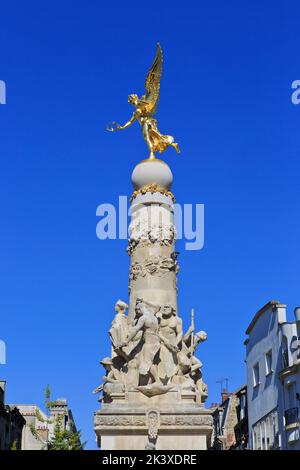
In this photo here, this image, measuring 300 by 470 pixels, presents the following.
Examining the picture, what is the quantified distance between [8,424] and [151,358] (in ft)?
85.7

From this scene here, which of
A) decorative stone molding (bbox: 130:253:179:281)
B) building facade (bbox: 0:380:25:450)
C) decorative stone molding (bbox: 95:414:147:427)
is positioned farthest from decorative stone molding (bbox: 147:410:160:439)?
building facade (bbox: 0:380:25:450)

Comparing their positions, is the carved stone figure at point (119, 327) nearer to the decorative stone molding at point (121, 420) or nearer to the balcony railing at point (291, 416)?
the decorative stone molding at point (121, 420)

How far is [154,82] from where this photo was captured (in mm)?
33312

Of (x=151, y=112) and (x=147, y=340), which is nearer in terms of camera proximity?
(x=147, y=340)

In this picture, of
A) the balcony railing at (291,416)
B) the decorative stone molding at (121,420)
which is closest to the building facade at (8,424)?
the balcony railing at (291,416)

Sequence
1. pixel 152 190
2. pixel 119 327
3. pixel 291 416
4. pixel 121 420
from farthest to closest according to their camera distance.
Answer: pixel 291 416 → pixel 152 190 → pixel 119 327 → pixel 121 420

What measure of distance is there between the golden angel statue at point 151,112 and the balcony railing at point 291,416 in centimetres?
1421

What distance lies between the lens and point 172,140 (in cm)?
3300

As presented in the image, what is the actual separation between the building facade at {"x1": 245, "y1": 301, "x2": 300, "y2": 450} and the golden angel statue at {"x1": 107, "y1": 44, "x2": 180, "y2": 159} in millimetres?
13114

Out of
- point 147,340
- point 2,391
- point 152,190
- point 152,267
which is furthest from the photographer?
point 2,391

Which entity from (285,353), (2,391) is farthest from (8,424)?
(285,353)

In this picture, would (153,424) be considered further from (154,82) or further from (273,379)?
(273,379)

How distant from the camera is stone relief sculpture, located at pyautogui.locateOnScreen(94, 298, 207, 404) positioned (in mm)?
27422
